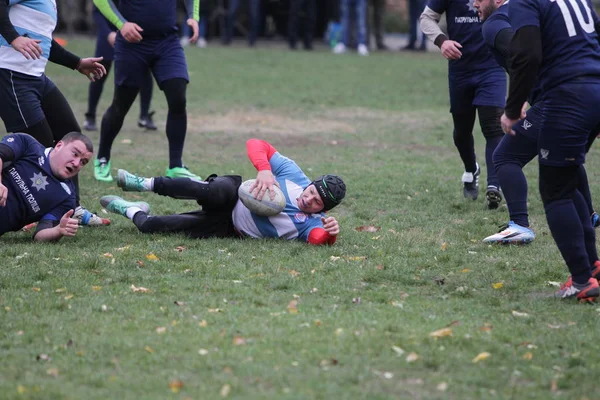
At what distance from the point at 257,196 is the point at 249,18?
A: 17489 mm

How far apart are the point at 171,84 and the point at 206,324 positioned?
13.2ft

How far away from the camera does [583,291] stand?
531cm

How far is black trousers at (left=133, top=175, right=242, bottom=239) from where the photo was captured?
670 cm

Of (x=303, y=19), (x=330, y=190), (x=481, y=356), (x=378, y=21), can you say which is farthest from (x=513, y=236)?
(x=303, y=19)

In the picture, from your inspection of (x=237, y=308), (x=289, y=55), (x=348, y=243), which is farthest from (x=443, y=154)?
(x=289, y=55)

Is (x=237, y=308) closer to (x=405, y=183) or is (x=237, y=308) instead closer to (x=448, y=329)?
(x=448, y=329)

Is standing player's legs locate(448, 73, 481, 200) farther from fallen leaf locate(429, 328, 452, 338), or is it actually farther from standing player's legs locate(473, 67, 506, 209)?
fallen leaf locate(429, 328, 452, 338)

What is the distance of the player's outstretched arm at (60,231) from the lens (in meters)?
6.34

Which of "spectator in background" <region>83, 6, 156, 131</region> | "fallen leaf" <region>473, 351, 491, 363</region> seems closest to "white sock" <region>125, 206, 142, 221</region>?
"fallen leaf" <region>473, 351, 491, 363</region>

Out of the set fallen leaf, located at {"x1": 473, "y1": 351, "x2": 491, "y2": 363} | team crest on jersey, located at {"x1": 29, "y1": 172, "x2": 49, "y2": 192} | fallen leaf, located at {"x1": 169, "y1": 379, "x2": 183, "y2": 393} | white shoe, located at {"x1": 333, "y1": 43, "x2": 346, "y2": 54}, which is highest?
team crest on jersey, located at {"x1": 29, "y1": 172, "x2": 49, "y2": 192}

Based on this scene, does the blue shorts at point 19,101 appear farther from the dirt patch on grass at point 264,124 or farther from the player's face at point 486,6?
the dirt patch on grass at point 264,124

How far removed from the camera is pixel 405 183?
30.7 feet

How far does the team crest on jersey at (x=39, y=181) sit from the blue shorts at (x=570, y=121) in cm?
337

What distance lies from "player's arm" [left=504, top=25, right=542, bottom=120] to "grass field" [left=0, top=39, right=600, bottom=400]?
122 centimetres
